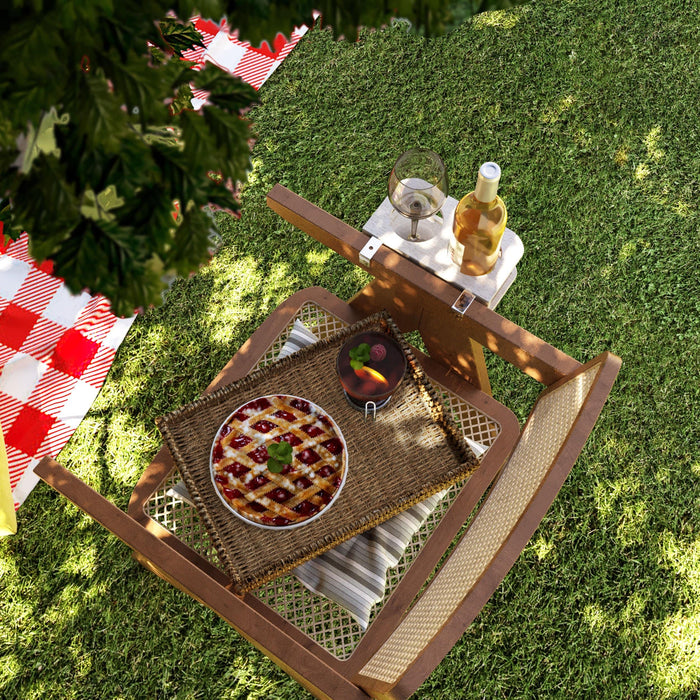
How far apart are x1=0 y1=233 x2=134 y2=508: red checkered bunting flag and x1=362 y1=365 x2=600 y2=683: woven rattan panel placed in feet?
4.97

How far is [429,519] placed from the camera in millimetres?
1781

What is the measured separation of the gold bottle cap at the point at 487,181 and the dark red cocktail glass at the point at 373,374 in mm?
433

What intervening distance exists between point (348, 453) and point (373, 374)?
0.20 m

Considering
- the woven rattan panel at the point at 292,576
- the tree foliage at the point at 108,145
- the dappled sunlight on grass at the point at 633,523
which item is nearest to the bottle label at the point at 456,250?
the woven rattan panel at the point at 292,576

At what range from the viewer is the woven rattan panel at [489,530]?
1277 mm

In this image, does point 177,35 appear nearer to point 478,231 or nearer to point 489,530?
point 478,231

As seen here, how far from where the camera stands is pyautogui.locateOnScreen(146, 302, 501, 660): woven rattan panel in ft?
5.33

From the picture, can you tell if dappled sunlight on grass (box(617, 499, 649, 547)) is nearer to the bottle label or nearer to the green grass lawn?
the green grass lawn

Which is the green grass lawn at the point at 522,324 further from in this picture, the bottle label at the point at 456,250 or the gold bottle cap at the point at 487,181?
the gold bottle cap at the point at 487,181

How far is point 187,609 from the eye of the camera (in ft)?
7.41

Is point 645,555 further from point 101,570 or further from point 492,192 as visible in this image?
point 101,570

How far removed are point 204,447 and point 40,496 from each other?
1.08 meters

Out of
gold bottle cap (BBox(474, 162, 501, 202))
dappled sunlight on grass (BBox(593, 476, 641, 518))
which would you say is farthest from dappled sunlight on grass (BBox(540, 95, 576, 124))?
gold bottle cap (BBox(474, 162, 501, 202))

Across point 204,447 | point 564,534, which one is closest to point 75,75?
point 204,447
